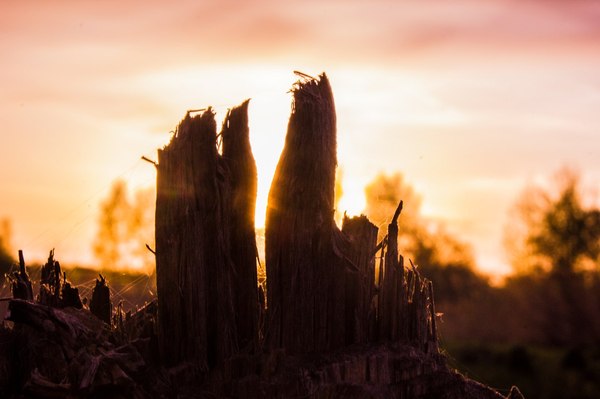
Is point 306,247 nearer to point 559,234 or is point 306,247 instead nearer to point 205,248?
point 205,248

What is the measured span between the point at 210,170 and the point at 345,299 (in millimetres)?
1061

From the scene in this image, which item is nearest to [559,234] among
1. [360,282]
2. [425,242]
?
[425,242]

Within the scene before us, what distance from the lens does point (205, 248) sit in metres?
4.45

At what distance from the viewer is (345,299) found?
459 cm

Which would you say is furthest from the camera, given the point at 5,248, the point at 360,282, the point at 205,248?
the point at 5,248

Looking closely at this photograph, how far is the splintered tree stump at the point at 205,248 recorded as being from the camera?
14.5ft

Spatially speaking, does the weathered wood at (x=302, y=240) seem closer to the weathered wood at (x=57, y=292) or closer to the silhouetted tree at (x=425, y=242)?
the weathered wood at (x=57, y=292)

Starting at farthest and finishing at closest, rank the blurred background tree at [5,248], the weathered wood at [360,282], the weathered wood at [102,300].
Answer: the blurred background tree at [5,248], the weathered wood at [102,300], the weathered wood at [360,282]

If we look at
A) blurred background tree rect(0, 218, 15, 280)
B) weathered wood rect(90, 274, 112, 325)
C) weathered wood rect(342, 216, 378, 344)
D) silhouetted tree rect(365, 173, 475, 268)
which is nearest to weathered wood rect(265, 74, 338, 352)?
weathered wood rect(342, 216, 378, 344)

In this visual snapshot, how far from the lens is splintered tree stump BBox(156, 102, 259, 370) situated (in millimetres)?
4410

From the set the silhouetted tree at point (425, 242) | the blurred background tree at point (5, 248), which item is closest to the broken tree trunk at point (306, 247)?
the blurred background tree at point (5, 248)

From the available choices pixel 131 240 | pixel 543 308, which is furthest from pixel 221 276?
pixel 131 240

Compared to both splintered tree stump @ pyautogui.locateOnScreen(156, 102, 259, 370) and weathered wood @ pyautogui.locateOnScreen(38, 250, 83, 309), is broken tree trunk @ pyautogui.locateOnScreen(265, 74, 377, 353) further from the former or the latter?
weathered wood @ pyautogui.locateOnScreen(38, 250, 83, 309)

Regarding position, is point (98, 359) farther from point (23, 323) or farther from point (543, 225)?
point (543, 225)
